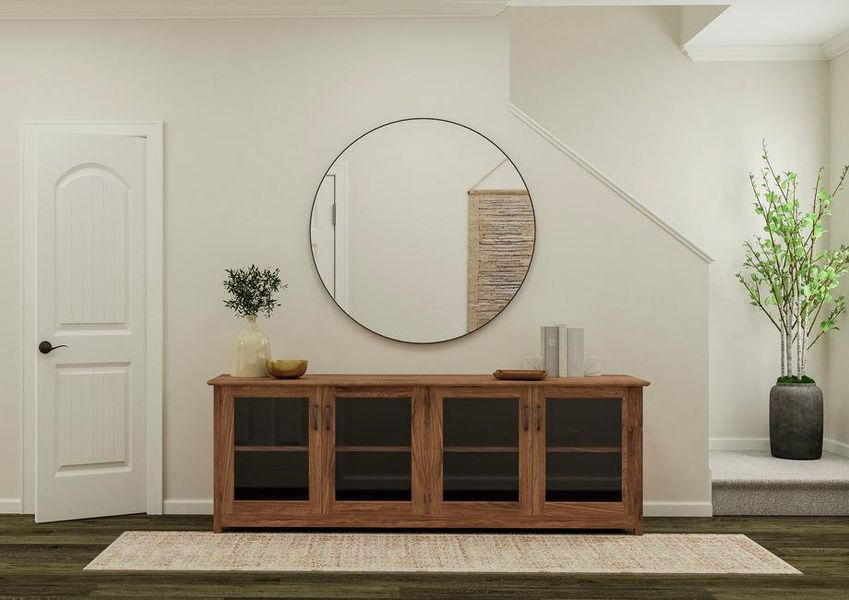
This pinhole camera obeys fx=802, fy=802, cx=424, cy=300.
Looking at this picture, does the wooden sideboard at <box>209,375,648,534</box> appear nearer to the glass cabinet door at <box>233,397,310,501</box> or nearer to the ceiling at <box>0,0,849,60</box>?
the glass cabinet door at <box>233,397,310,501</box>

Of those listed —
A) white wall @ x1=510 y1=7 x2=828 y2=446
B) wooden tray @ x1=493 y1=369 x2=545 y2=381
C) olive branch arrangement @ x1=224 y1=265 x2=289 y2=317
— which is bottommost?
wooden tray @ x1=493 y1=369 x2=545 y2=381

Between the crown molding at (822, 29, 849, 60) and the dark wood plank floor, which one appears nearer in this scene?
the dark wood plank floor

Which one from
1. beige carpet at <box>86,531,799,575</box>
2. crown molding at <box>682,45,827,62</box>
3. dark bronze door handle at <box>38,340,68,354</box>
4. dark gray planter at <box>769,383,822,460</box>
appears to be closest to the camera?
beige carpet at <box>86,531,799,575</box>

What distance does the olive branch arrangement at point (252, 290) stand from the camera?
4.16 meters

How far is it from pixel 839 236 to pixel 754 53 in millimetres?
1311

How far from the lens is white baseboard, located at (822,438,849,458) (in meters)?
4.97

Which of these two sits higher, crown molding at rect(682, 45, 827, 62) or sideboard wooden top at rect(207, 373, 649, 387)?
crown molding at rect(682, 45, 827, 62)

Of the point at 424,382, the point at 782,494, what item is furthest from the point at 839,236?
the point at 424,382

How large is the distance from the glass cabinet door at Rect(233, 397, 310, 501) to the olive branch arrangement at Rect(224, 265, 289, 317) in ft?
1.66

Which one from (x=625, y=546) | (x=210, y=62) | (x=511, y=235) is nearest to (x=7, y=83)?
(x=210, y=62)

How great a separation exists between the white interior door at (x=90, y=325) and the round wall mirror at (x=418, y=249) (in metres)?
1.12

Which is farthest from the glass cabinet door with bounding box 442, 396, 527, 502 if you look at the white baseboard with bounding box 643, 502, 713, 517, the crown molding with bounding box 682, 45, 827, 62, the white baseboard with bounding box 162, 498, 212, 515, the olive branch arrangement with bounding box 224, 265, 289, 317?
the crown molding with bounding box 682, 45, 827, 62

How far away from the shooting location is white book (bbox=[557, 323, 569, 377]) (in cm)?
412

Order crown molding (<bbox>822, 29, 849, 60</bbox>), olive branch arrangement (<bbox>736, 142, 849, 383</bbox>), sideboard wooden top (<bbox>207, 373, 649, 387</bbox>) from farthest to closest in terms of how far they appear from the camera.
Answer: crown molding (<bbox>822, 29, 849, 60</bbox>)
olive branch arrangement (<bbox>736, 142, 849, 383</bbox>)
sideboard wooden top (<bbox>207, 373, 649, 387</bbox>)
